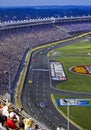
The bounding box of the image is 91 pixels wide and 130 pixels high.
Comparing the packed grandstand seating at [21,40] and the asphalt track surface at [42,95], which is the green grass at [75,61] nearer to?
the asphalt track surface at [42,95]

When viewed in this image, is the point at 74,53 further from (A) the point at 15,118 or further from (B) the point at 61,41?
(A) the point at 15,118

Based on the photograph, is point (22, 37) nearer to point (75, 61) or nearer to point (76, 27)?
point (75, 61)

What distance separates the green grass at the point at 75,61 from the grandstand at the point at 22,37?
9955mm

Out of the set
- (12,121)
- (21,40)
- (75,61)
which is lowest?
(21,40)

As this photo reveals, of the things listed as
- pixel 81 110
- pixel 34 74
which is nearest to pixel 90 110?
pixel 81 110

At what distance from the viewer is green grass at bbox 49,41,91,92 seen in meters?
77.9

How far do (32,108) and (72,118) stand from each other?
24.6 feet

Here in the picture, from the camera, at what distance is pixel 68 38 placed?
155 m

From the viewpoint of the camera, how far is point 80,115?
58188 millimetres

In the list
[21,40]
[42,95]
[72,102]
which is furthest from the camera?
[21,40]

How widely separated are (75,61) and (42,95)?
3940 centimetres

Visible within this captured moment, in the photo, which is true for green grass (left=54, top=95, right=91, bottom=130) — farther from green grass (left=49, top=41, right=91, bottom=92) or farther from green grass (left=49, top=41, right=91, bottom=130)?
green grass (left=49, top=41, right=91, bottom=92)

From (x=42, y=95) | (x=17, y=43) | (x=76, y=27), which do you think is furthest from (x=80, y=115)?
(x=76, y=27)

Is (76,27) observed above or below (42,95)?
below
